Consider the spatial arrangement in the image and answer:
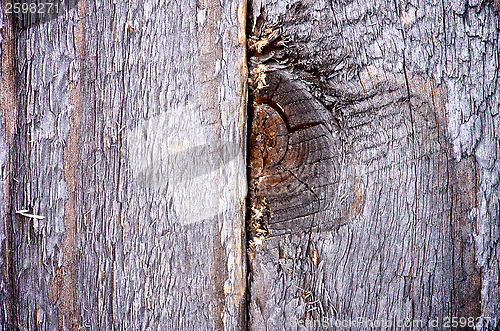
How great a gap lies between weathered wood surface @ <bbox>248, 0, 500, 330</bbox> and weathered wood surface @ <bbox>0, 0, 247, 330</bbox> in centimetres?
8

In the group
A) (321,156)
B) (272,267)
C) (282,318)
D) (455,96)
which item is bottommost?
(282,318)

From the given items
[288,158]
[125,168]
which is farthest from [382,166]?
[125,168]

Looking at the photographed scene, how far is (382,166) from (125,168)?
2.09 ft

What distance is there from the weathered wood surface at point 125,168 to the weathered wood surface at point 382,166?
8cm

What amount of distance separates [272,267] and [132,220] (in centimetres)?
37

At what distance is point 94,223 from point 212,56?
1.67ft

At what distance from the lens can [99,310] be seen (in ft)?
2.71

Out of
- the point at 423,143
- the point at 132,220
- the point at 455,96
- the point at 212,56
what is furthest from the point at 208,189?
the point at 455,96

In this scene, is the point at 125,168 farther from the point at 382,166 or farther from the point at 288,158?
the point at 382,166

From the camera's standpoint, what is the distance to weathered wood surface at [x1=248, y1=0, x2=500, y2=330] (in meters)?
0.79

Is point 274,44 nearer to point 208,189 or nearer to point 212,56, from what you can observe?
point 212,56

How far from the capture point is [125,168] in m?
0.81

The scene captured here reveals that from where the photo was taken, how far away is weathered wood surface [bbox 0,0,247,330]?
797 mm

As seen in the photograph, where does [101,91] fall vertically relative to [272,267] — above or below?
above
